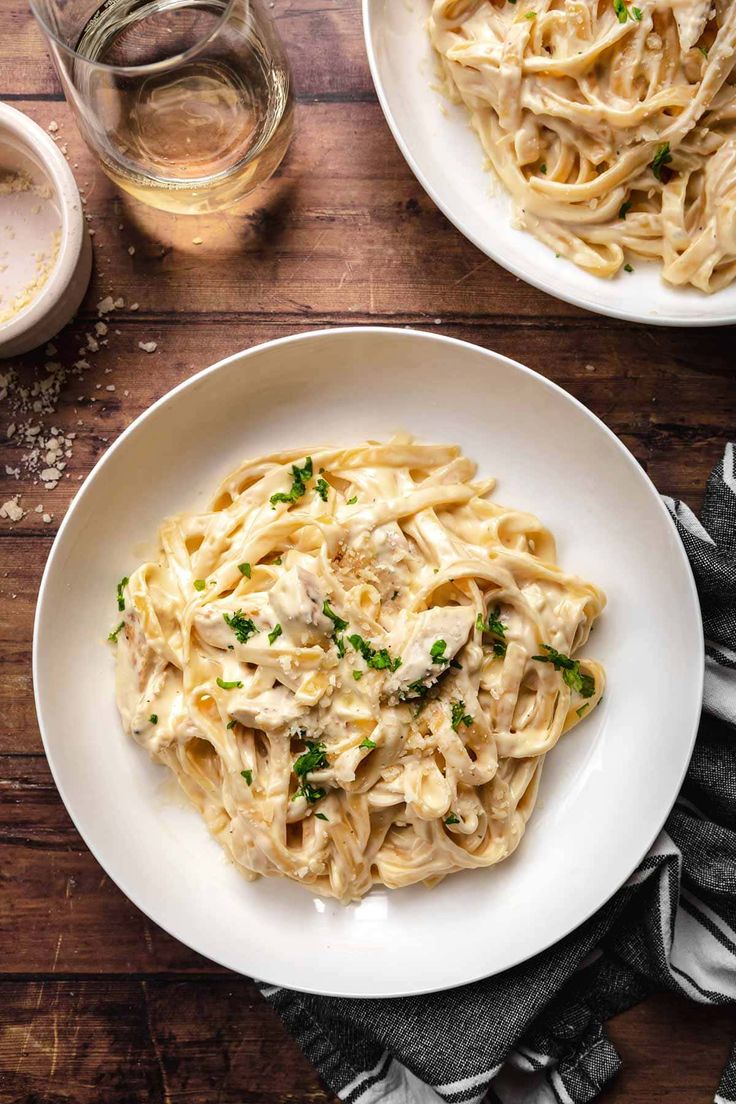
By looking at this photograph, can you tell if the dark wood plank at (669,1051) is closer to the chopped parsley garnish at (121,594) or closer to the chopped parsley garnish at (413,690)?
the chopped parsley garnish at (413,690)

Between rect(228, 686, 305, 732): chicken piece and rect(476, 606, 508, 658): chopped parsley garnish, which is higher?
rect(476, 606, 508, 658): chopped parsley garnish

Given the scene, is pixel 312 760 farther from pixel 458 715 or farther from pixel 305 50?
pixel 305 50

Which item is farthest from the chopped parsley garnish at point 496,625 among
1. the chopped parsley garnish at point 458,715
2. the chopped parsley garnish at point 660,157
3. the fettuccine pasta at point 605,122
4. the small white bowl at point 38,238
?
the small white bowl at point 38,238

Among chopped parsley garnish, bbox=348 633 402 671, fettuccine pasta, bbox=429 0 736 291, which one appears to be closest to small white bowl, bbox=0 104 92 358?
fettuccine pasta, bbox=429 0 736 291

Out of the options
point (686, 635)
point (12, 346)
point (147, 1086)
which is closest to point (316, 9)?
point (12, 346)

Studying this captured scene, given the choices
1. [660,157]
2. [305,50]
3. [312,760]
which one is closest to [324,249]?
[305,50]

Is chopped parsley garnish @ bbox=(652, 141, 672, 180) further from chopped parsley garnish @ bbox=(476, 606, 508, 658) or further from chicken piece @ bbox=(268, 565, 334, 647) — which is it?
chicken piece @ bbox=(268, 565, 334, 647)
